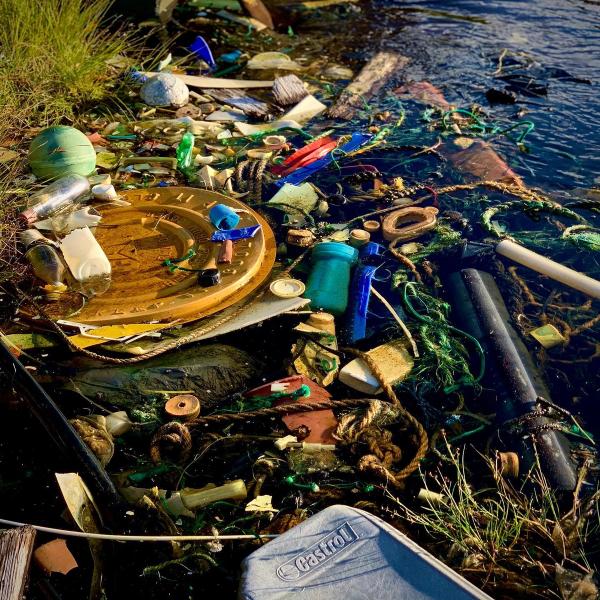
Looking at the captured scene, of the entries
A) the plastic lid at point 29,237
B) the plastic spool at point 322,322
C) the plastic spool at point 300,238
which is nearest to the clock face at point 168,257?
the plastic spool at point 300,238

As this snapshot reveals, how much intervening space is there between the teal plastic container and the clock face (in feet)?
1.16

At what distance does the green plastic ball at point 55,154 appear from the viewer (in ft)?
16.7

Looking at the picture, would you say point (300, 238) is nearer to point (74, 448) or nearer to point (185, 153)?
point (185, 153)

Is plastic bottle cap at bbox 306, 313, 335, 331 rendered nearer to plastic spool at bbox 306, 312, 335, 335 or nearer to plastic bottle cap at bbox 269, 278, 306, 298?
plastic spool at bbox 306, 312, 335, 335

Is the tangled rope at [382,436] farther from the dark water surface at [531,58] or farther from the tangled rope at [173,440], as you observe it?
the dark water surface at [531,58]

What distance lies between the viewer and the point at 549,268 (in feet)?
15.3

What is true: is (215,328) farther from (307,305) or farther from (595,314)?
(595,314)

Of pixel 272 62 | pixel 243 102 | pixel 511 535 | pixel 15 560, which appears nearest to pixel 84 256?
pixel 15 560

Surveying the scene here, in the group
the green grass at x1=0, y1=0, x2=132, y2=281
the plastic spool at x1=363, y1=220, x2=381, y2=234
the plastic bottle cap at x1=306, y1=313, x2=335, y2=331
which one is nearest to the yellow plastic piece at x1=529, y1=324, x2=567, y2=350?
the plastic bottle cap at x1=306, y1=313, x2=335, y2=331

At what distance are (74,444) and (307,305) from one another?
73.2 inches

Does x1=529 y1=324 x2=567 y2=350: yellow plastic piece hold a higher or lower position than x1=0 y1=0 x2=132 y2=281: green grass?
lower

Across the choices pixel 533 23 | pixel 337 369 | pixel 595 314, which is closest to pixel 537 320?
pixel 595 314

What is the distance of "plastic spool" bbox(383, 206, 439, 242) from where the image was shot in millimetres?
5152

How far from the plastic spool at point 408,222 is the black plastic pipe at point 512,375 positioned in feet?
2.02
